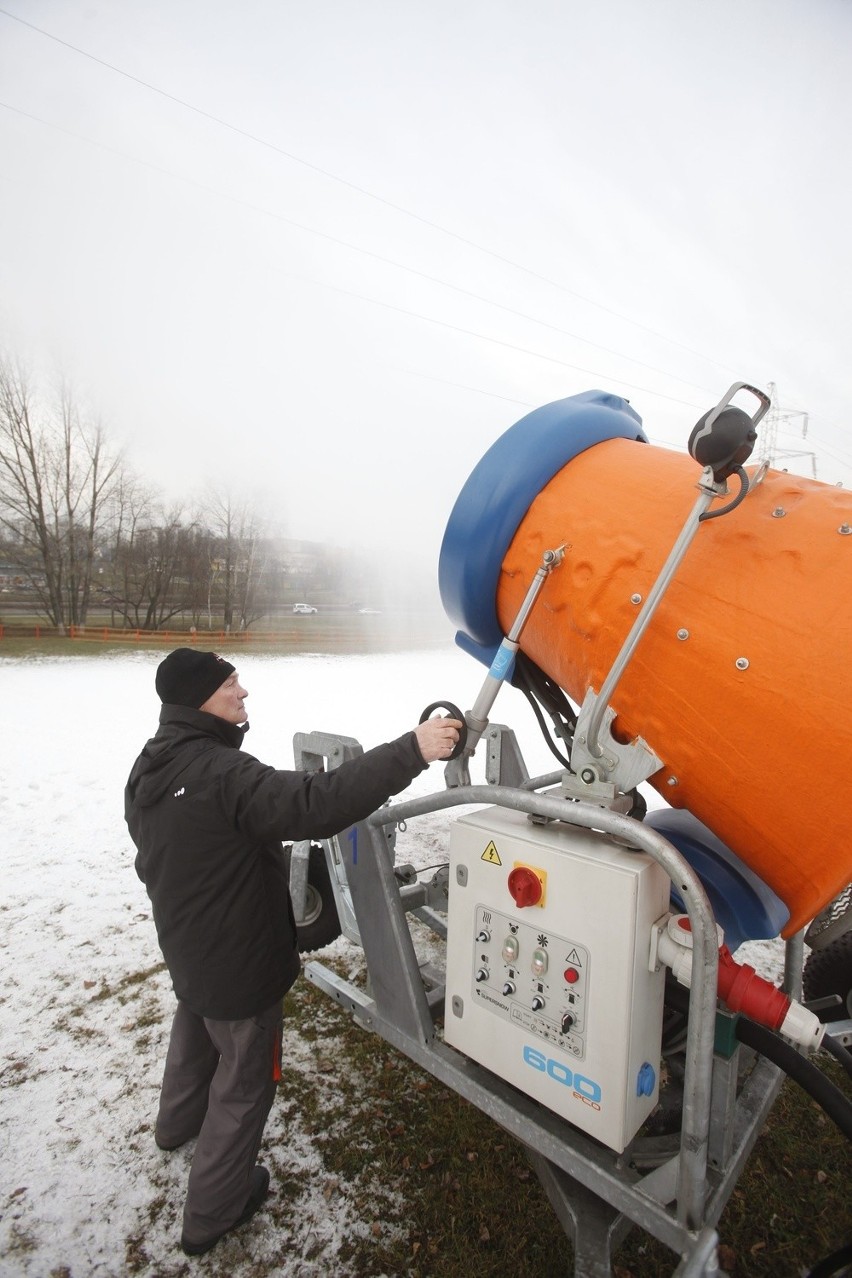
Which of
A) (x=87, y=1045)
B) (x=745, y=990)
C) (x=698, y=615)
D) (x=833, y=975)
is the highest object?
(x=698, y=615)

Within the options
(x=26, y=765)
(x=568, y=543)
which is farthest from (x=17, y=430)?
(x=568, y=543)

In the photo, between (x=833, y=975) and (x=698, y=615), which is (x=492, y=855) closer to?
(x=698, y=615)

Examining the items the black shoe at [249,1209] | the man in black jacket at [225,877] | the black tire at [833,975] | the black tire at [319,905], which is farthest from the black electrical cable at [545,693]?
the black shoe at [249,1209]

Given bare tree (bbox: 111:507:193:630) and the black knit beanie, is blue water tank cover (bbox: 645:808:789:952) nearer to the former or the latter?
the black knit beanie

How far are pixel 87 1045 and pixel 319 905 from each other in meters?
1.39

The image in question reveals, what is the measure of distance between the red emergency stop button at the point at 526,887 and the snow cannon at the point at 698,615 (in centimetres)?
31

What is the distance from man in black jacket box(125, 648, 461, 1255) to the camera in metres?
2.02

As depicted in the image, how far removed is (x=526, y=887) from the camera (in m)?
1.74

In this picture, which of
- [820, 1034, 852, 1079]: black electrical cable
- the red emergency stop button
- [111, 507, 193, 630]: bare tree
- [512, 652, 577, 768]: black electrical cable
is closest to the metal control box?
the red emergency stop button

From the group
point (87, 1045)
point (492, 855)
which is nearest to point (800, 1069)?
point (492, 855)

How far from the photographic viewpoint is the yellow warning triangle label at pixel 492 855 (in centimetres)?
186

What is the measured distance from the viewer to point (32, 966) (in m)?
3.79

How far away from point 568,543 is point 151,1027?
3232 mm

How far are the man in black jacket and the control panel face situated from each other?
1.73ft
